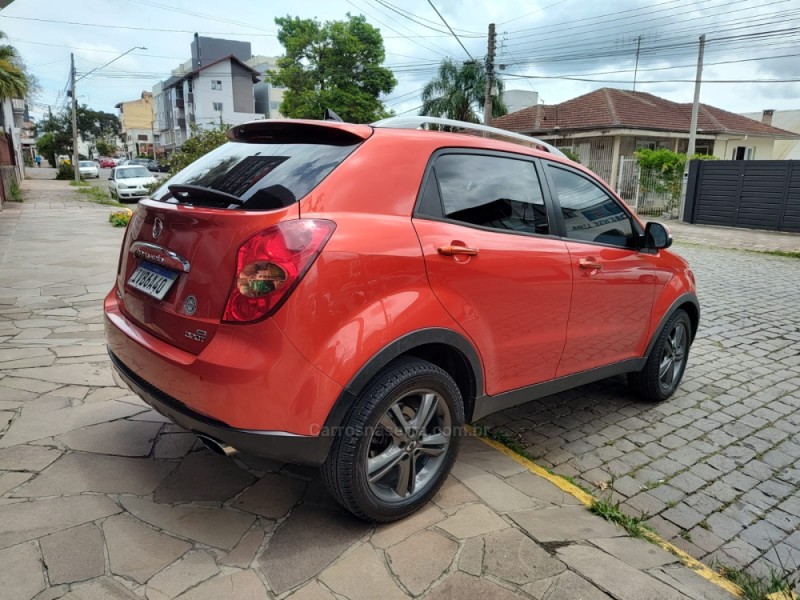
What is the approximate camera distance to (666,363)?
166 inches

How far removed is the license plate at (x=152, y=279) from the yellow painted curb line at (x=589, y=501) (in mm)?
2085

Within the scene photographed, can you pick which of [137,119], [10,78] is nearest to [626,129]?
[10,78]

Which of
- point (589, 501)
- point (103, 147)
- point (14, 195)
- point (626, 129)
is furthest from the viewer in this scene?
point (103, 147)

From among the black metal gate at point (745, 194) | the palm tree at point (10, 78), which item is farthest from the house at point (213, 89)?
the black metal gate at point (745, 194)

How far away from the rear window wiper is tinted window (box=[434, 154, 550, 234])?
940 millimetres

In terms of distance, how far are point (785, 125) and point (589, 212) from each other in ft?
182

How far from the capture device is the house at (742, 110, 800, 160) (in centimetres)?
3750

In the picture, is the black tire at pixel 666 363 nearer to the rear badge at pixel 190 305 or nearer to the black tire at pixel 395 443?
the black tire at pixel 395 443

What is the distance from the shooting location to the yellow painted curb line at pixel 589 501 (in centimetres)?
233

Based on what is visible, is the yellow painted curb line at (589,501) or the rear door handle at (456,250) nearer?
the yellow painted curb line at (589,501)

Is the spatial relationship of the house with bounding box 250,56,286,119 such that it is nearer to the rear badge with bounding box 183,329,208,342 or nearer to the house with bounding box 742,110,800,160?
the house with bounding box 742,110,800,160

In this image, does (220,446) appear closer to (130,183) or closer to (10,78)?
(130,183)

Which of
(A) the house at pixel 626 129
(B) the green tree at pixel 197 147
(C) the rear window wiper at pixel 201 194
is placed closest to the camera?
(C) the rear window wiper at pixel 201 194

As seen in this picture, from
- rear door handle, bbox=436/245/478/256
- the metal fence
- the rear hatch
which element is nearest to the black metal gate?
the metal fence
